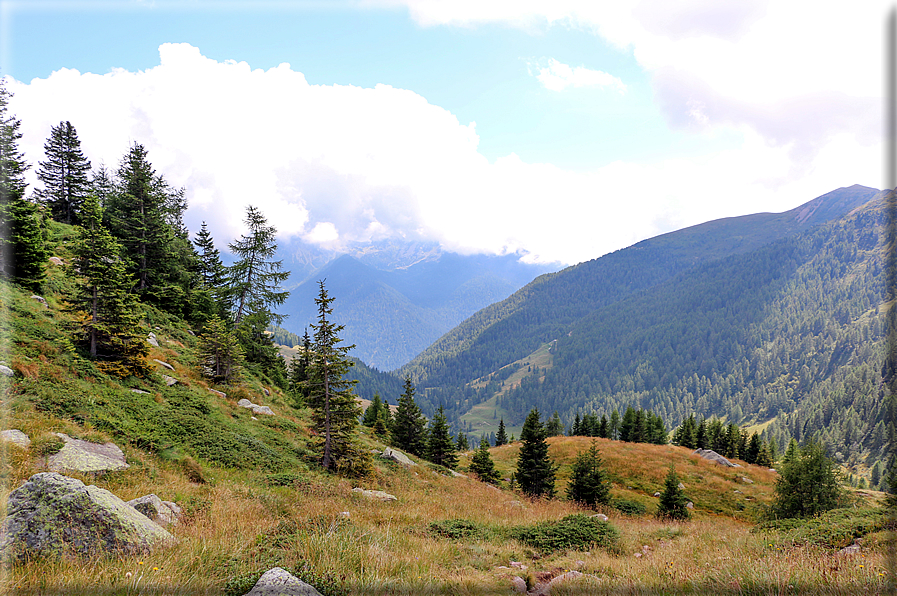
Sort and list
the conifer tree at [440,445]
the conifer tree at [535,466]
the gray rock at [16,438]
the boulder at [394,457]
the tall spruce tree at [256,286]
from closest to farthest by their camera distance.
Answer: the gray rock at [16,438], the boulder at [394,457], the conifer tree at [535,466], the tall spruce tree at [256,286], the conifer tree at [440,445]

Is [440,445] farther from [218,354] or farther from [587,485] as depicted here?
[218,354]

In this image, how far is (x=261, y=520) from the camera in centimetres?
771

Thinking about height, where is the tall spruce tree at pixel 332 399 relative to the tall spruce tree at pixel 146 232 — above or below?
below

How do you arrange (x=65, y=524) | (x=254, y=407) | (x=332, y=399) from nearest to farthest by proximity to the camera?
(x=65, y=524), (x=332, y=399), (x=254, y=407)

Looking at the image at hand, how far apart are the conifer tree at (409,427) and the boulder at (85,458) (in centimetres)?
3116

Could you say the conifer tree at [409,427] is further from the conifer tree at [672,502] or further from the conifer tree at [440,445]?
the conifer tree at [672,502]

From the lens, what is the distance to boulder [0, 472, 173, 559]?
179 inches

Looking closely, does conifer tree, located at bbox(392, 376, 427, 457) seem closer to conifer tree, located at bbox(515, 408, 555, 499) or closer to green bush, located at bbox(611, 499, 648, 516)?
conifer tree, located at bbox(515, 408, 555, 499)

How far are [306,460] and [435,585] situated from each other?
12715 millimetres

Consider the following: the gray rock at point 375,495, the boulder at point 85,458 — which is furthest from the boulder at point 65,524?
the gray rock at point 375,495

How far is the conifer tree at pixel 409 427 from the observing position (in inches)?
1574

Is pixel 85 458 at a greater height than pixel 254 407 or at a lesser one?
greater

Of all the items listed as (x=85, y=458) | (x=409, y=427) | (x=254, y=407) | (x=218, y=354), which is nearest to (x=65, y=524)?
(x=85, y=458)

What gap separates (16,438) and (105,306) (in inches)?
297
